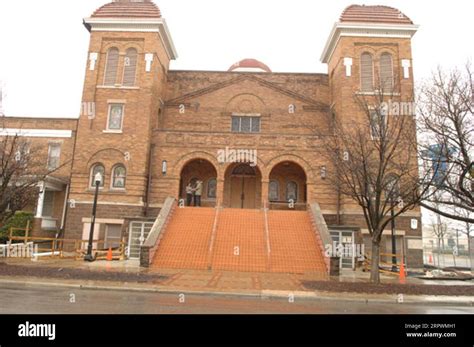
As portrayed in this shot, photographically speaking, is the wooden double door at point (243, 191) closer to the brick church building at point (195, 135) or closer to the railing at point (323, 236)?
the brick church building at point (195, 135)

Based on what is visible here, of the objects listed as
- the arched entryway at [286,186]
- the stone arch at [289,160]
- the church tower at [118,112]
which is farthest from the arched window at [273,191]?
the church tower at [118,112]

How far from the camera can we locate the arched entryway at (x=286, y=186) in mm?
25906

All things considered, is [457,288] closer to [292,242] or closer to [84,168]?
[292,242]

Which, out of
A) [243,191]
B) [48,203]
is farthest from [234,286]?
[48,203]

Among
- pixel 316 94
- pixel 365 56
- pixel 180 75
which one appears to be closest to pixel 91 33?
pixel 180 75

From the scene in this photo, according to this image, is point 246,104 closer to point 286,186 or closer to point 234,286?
point 286,186

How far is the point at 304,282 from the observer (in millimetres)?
13391

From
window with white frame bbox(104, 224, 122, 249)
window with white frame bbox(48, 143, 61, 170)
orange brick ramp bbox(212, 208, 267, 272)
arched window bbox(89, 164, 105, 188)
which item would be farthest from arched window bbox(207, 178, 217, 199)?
window with white frame bbox(48, 143, 61, 170)

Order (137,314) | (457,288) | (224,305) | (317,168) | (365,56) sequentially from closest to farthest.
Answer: (137,314) → (224,305) → (457,288) → (317,168) → (365,56)

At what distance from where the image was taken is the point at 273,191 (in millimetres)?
26297

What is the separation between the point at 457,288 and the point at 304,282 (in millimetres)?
5469

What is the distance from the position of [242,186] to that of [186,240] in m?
8.83

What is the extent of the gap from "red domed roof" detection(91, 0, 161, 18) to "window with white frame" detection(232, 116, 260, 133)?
9162 mm
